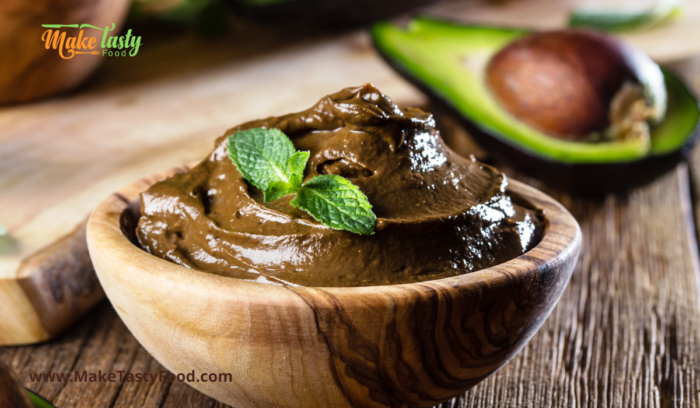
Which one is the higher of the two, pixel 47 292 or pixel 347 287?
pixel 347 287

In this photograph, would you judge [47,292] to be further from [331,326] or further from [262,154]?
[331,326]

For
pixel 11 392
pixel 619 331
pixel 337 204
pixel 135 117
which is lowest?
pixel 619 331

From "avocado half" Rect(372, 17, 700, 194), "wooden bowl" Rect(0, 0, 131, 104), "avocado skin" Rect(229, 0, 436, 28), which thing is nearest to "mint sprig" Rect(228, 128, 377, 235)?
"avocado half" Rect(372, 17, 700, 194)

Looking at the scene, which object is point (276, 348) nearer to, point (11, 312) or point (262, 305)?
point (262, 305)

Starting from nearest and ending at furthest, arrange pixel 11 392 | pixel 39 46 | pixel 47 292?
Answer: pixel 11 392 < pixel 47 292 < pixel 39 46

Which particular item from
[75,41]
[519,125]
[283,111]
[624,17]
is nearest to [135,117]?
[75,41]

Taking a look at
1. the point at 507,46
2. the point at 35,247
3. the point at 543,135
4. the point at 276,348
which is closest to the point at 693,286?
the point at 543,135
